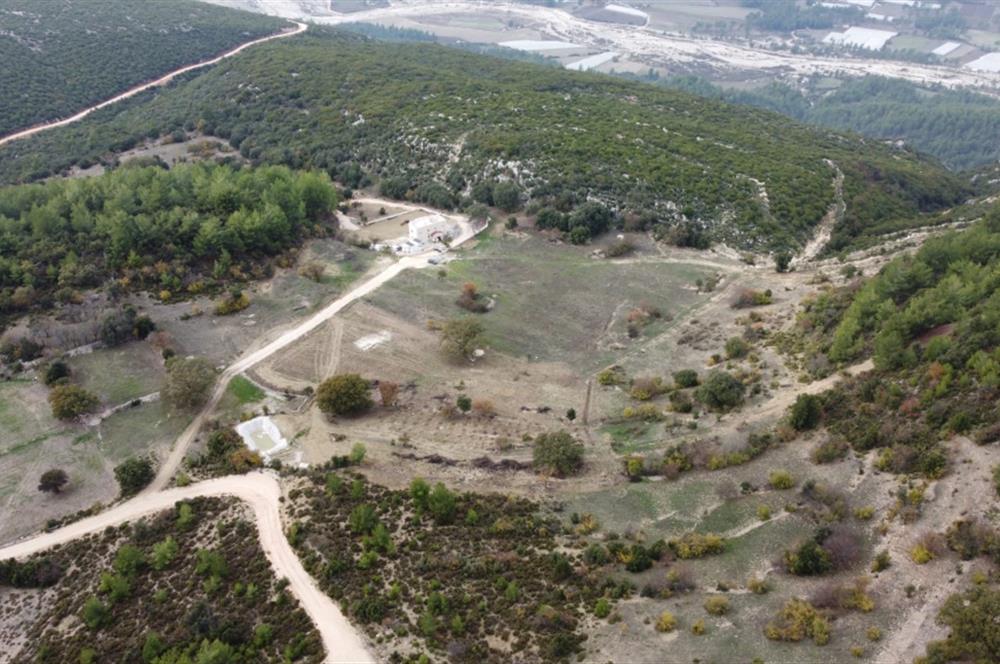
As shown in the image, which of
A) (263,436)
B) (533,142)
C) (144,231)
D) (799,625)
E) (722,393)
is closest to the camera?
(799,625)

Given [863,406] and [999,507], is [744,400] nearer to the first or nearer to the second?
[863,406]

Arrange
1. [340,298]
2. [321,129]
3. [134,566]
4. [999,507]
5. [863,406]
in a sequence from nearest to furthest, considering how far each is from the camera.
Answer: [999,507], [134,566], [863,406], [340,298], [321,129]

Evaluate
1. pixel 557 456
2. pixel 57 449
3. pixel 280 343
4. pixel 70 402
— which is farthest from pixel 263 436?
pixel 557 456

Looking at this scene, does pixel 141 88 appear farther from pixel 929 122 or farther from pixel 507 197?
pixel 929 122

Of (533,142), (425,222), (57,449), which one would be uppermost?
(533,142)

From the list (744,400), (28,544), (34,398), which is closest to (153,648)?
(28,544)

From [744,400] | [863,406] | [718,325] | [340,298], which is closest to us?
[863,406]

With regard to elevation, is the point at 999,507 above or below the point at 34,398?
above
